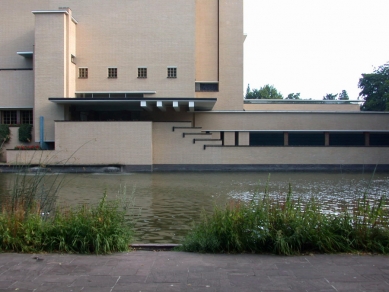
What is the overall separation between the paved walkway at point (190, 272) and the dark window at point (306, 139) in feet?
102

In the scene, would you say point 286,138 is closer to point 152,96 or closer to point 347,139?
point 347,139

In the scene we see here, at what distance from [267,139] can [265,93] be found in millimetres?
69825

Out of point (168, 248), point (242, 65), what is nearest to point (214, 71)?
point (242, 65)

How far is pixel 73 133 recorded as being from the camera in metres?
33.4

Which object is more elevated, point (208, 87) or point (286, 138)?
point (208, 87)

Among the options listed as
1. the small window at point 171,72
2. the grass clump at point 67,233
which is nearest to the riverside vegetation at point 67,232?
the grass clump at point 67,233

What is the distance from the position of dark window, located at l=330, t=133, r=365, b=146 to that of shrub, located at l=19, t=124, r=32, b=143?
82.4 feet

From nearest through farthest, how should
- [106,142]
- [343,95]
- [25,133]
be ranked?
[106,142] → [25,133] → [343,95]

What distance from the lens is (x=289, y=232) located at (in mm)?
7371

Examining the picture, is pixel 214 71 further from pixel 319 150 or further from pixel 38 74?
pixel 38 74

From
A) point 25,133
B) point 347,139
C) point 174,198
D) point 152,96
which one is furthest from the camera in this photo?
point 347,139

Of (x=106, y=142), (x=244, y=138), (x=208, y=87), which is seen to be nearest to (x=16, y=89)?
(x=106, y=142)

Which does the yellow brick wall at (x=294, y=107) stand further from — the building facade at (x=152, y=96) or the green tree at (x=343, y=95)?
the green tree at (x=343, y=95)

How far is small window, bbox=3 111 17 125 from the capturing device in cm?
3688
